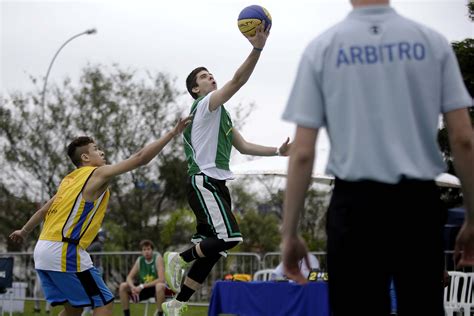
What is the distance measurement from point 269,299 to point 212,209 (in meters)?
2.40

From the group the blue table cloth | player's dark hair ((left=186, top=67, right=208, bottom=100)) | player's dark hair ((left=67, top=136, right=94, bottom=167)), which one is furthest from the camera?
the blue table cloth

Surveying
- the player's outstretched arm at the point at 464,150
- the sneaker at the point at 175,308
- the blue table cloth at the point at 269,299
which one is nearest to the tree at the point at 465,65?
the blue table cloth at the point at 269,299

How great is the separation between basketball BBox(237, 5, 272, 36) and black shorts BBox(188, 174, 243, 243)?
4.43 feet

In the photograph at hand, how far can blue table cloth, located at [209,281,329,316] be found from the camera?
955cm

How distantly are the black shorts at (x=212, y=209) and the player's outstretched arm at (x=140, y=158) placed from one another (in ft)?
2.82

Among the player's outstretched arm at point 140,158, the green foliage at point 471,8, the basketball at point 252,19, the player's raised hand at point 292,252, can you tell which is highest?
the green foliage at point 471,8

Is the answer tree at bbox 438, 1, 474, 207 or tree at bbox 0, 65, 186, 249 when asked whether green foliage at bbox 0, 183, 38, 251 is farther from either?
tree at bbox 438, 1, 474, 207

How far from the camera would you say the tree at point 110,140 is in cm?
3275

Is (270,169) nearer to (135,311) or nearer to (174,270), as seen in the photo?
(135,311)

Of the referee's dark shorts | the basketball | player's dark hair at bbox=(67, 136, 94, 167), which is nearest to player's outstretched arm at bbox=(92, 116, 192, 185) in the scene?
player's dark hair at bbox=(67, 136, 94, 167)

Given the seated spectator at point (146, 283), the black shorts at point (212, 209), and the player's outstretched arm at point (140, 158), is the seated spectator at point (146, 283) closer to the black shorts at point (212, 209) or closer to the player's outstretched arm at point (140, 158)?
the black shorts at point (212, 209)

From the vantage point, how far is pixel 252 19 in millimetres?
7477

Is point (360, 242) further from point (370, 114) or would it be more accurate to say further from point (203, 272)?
point (203, 272)

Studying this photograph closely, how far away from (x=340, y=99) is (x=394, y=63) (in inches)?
10.5
